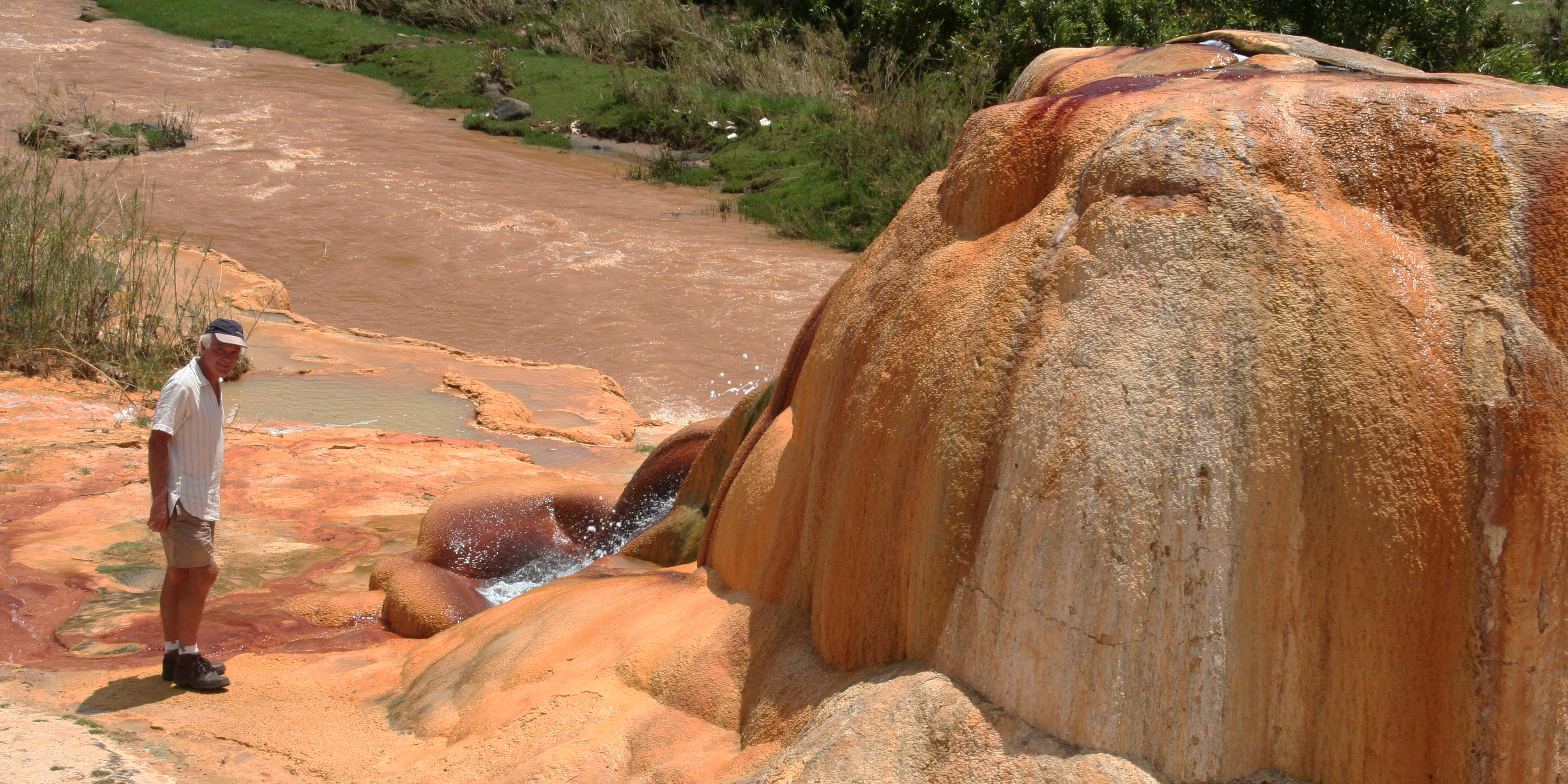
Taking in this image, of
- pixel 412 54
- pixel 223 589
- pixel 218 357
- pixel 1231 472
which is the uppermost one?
pixel 412 54

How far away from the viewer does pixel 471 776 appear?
2.97m

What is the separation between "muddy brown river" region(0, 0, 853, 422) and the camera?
1141 cm

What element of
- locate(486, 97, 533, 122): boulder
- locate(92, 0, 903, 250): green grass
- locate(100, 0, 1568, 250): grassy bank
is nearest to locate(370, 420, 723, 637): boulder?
locate(100, 0, 1568, 250): grassy bank

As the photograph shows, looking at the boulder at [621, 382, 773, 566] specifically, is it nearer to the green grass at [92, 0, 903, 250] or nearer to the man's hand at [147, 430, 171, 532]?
the man's hand at [147, 430, 171, 532]

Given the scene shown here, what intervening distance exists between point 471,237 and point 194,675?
10.5 meters

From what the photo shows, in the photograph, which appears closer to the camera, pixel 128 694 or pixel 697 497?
pixel 128 694

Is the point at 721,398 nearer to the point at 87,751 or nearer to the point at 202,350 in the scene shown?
the point at 202,350

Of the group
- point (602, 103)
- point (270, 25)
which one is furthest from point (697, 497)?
point (270, 25)

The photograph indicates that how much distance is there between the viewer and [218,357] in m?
3.95

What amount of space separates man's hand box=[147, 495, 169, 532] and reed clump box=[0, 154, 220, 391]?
14.0 ft

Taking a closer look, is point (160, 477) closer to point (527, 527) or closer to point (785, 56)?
point (527, 527)

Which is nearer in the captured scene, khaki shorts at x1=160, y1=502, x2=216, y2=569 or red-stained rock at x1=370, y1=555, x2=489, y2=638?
khaki shorts at x1=160, y1=502, x2=216, y2=569

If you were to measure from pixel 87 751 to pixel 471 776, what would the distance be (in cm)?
93

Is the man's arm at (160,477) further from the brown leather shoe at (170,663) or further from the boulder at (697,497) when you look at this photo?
the boulder at (697,497)
